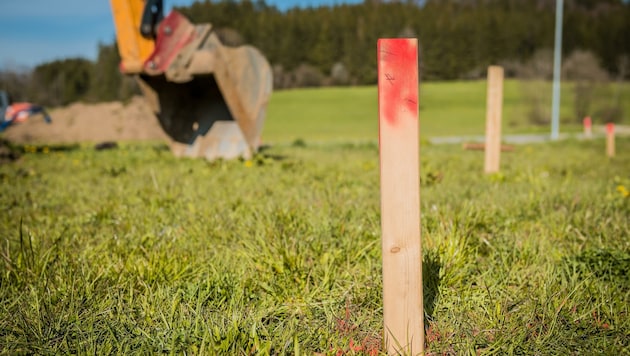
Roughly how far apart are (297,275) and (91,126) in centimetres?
2275

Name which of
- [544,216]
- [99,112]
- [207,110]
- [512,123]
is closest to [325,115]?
[512,123]

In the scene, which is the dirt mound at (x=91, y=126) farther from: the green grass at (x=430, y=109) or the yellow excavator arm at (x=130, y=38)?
the yellow excavator arm at (x=130, y=38)

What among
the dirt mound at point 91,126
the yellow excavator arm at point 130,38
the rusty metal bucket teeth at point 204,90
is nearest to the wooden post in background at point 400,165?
the rusty metal bucket teeth at point 204,90

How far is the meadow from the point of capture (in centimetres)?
193

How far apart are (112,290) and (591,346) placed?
1.98 m

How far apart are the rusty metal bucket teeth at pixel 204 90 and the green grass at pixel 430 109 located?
18.1 metres

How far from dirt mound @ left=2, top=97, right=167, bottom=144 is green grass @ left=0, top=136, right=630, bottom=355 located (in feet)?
56.2

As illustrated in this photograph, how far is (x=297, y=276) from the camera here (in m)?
2.46

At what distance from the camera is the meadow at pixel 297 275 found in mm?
1926

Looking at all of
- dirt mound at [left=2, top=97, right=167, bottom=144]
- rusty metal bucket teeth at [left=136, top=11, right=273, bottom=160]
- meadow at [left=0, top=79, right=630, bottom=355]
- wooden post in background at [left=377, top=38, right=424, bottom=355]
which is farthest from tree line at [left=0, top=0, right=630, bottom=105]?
wooden post in background at [left=377, top=38, right=424, bottom=355]

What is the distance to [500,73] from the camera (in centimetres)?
630

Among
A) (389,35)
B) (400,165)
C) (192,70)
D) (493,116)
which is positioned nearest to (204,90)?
(192,70)

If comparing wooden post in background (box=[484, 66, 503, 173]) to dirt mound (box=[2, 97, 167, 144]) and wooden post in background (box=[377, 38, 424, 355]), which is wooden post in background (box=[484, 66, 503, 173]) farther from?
dirt mound (box=[2, 97, 167, 144])

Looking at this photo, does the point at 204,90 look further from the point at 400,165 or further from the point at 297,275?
the point at 400,165
